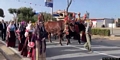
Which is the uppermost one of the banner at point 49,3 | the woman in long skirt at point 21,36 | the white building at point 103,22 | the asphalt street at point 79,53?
the banner at point 49,3

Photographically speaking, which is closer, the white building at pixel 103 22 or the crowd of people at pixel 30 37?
the crowd of people at pixel 30 37

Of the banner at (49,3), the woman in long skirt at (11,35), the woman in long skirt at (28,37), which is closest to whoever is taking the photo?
the woman in long skirt at (28,37)

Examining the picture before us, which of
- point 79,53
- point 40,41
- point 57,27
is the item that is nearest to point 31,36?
point 40,41

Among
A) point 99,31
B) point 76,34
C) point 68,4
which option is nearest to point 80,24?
point 76,34

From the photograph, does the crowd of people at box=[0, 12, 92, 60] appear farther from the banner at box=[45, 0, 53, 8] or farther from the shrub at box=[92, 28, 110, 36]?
the banner at box=[45, 0, 53, 8]

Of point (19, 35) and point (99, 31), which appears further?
point (99, 31)

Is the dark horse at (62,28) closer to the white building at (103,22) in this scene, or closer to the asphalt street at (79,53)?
the asphalt street at (79,53)

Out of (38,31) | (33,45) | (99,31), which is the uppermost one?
(38,31)

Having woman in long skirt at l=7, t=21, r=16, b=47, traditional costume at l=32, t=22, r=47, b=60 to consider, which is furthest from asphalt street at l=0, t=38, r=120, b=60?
traditional costume at l=32, t=22, r=47, b=60

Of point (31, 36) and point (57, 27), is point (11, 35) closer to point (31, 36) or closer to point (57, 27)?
point (57, 27)

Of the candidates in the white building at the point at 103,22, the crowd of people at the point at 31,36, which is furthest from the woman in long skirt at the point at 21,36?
the white building at the point at 103,22

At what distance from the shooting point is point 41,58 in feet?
29.9

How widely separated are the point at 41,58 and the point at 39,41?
66 cm

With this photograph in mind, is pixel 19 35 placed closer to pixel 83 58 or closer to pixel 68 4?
pixel 83 58
